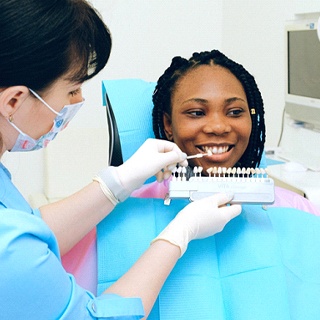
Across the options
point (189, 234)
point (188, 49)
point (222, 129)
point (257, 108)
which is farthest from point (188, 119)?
point (188, 49)

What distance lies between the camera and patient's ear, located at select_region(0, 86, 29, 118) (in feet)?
3.69

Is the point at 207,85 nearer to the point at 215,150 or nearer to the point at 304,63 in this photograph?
the point at 215,150

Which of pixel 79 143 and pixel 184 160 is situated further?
pixel 79 143

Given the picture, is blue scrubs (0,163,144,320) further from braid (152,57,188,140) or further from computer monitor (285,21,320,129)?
computer monitor (285,21,320,129)

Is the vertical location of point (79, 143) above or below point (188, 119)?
below

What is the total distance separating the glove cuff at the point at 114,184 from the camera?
4.94ft

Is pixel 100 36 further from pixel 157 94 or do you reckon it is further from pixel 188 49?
pixel 188 49

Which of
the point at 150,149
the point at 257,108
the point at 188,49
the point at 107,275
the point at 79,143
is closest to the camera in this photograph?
the point at 107,275

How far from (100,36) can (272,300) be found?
743 millimetres

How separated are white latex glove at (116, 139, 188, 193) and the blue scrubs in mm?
413

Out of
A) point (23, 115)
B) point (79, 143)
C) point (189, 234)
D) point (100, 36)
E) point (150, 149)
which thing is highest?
point (100, 36)

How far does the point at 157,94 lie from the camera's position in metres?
1.77

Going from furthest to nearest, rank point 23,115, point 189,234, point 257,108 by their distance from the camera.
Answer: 1. point 257,108
2. point 189,234
3. point 23,115

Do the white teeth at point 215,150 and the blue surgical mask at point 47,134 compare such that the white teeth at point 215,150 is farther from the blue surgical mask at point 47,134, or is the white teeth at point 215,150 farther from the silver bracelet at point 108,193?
the blue surgical mask at point 47,134
